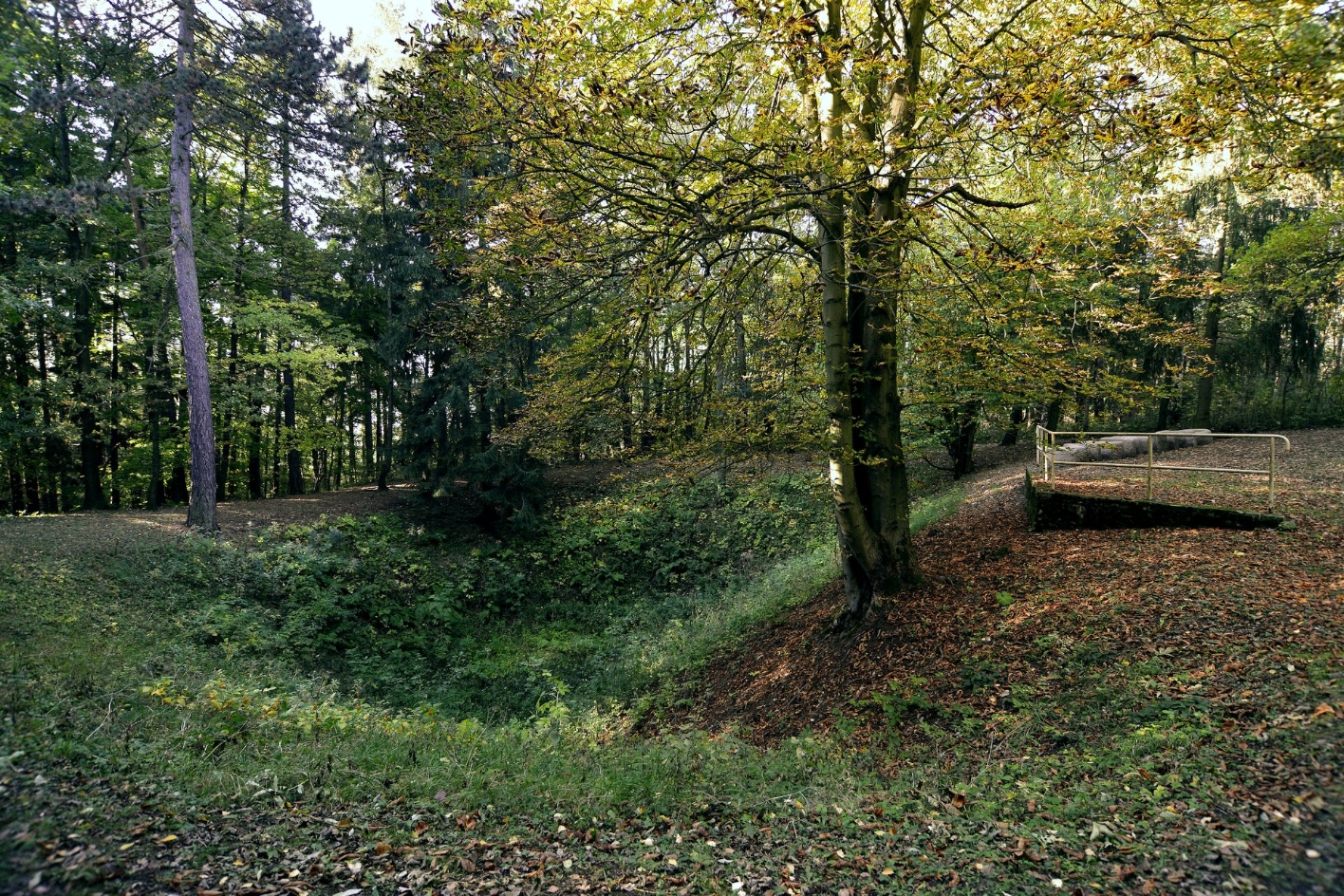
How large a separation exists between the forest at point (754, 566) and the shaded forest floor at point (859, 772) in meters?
0.03

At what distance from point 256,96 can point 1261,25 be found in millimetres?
14379

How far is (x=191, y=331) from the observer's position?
12.3m

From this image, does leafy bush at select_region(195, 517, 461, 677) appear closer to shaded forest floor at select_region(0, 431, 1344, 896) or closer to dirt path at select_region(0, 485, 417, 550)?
dirt path at select_region(0, 485, 417, 550)

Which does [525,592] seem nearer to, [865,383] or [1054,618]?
[865,383]

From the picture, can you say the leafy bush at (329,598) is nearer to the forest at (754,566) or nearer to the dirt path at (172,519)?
the forest at (754,566)

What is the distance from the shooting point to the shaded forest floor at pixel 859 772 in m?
3.11

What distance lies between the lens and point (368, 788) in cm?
422

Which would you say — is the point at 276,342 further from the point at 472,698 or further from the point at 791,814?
the point at 791,814

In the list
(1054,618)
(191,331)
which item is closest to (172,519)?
(191,331)

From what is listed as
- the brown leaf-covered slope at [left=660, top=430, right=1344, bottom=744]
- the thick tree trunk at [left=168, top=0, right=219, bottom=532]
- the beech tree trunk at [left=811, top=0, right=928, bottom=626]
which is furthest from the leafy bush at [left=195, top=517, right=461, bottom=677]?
the beech tree trunk at [left=811, top=0, right=928, bottom=626]

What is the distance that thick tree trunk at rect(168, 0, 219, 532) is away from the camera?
11.7 meters

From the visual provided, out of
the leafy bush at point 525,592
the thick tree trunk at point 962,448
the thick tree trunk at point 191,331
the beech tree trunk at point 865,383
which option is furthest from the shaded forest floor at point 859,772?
the thick tree trunk at point 962,448

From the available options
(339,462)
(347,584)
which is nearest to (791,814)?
(347,584)

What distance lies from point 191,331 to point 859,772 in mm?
14479
